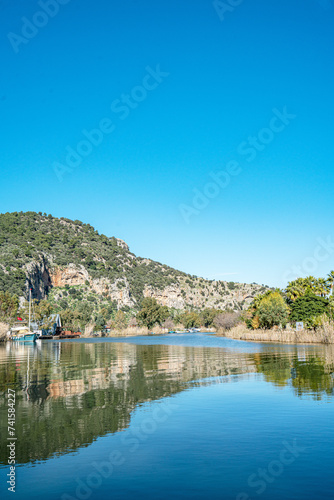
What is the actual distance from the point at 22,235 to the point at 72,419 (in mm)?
151530

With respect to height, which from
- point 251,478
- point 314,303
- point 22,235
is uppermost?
point 22,235

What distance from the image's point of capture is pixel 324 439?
10.4 meters

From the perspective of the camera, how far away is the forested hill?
13138cm

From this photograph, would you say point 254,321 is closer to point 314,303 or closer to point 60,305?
point 314,303

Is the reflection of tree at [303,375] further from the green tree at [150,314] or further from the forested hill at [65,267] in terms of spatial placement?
the green tree at [150,314]

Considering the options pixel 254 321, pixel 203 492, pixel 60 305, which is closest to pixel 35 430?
pixel 203 492

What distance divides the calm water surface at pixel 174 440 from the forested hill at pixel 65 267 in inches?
4273

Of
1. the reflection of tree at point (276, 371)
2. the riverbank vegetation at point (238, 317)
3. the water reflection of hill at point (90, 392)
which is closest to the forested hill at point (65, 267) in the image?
the riverbank vegetation at point (238, 317)

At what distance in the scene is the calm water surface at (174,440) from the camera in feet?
25.8

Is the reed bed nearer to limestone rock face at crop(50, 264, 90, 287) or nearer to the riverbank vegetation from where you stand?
the riverbank vegetation

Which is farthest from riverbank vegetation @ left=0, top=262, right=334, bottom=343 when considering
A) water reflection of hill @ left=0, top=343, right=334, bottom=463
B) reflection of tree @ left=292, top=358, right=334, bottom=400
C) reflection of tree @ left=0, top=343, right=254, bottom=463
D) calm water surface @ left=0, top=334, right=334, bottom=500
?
calm water surface @ left=0, top=334, right=334, bottom=500

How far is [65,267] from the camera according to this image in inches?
6132

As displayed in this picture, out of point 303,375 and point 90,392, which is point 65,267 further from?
point 90,392

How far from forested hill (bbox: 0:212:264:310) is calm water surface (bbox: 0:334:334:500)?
109m
